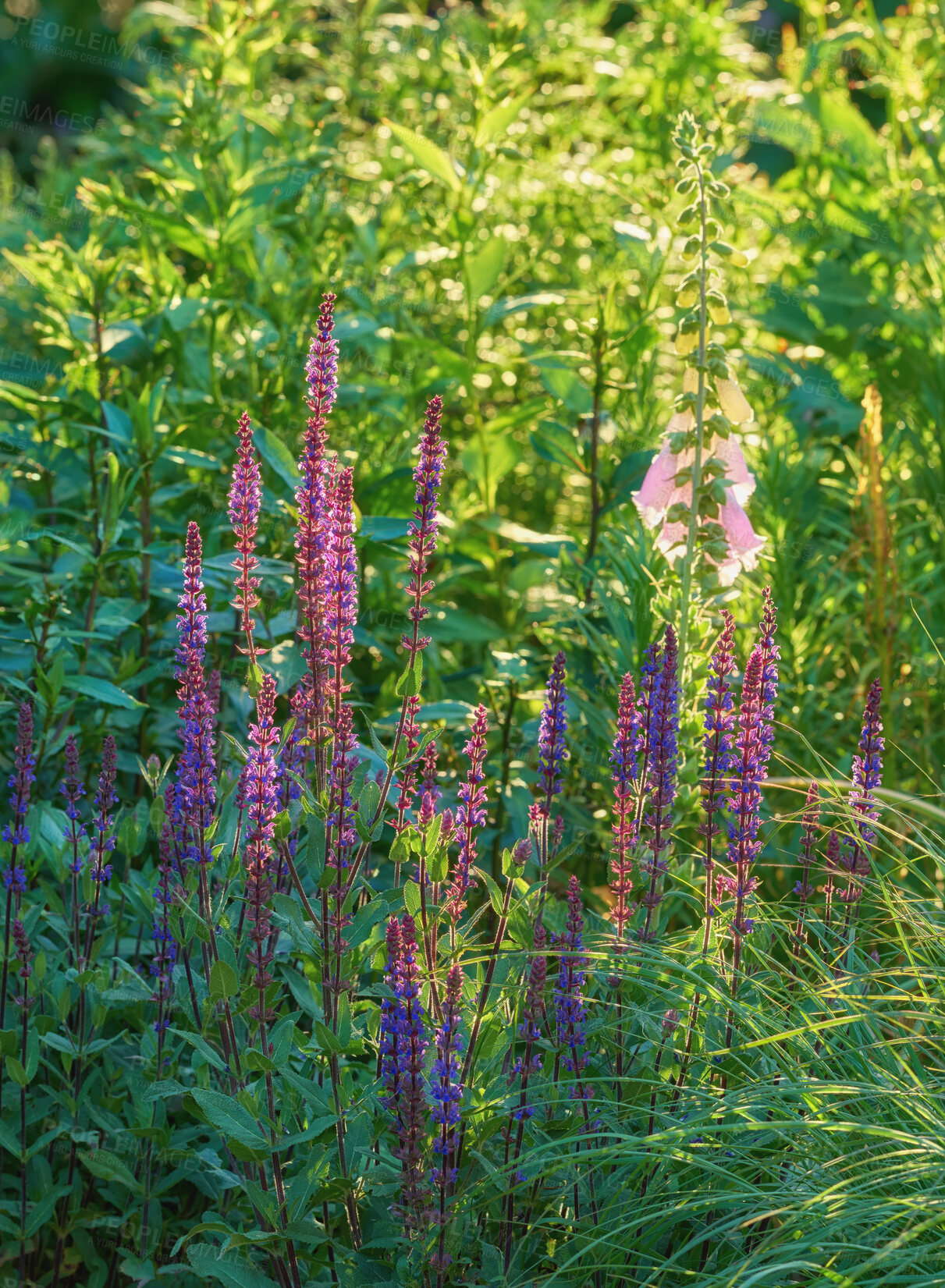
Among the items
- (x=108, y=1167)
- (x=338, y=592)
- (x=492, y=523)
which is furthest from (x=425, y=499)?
(x=492, y=523)

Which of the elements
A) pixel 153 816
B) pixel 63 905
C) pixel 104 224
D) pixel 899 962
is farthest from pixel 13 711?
pixel 899 962

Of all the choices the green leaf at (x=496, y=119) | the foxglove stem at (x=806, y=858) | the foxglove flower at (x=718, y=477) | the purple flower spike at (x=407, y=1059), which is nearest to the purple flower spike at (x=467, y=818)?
the purple flower spike at (x=407, y=1059)

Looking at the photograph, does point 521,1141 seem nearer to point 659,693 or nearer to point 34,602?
point 659,693

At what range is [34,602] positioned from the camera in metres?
2.52

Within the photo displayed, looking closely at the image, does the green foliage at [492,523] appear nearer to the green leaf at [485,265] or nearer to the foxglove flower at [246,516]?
the green leaf at [485,265]

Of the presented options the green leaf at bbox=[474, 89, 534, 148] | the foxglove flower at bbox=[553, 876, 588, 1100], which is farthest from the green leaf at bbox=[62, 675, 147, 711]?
the green leaf at bbox=[474, 89, 534, 148]

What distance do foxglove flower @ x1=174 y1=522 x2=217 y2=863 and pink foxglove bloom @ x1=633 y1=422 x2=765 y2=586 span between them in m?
0.97

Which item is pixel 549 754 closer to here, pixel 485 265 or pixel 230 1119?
pixel 230 1119

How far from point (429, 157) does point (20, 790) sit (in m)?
1.92

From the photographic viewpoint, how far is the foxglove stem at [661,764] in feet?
5.87

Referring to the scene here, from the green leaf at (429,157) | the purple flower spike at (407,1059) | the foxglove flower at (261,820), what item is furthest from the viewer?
the green leaf at (429,157)

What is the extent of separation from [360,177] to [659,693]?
2.36 metres

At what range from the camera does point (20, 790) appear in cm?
192

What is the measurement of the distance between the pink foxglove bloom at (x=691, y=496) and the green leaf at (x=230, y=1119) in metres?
1.26
